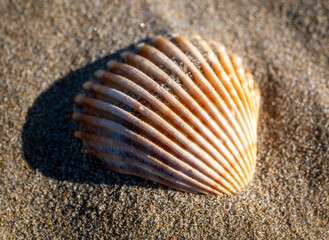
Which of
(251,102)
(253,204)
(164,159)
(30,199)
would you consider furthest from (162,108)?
(30,199)

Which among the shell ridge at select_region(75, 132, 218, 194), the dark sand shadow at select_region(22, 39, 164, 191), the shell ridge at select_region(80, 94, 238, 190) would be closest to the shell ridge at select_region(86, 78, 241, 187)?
the shell ridge at select_region(80, 94, 238, 190)

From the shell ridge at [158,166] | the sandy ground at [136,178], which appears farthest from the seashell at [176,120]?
the sandy ground at [136,178]

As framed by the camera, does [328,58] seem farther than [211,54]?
Yes

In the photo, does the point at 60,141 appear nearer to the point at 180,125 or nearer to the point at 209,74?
the point at 180,125

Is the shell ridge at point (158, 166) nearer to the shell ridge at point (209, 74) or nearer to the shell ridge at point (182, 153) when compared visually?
the shell ridge at point (182, 153)

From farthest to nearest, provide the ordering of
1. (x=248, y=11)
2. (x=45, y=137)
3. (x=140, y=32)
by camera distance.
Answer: (x=248, y=11) < (x=140, y=32) < (x=45, y=137)

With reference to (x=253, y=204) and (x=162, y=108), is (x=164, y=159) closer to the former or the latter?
(x=162, y=108)

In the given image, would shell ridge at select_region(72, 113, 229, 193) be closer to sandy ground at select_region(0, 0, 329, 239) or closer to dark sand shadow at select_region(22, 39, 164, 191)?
sandy ground at select_region(0, 0, 329, 239)
